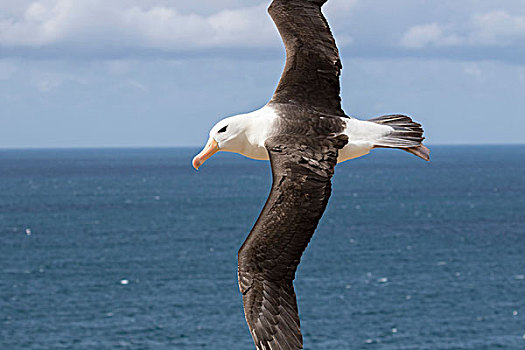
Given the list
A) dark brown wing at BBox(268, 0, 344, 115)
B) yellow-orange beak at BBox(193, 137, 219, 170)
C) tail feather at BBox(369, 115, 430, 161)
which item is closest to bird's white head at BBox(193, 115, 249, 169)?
yellow-orange beak at BBox(193, 137, 219, 170)

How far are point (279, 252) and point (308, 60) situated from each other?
10.8ft

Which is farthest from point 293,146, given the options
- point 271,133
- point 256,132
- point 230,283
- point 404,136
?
point 230,283

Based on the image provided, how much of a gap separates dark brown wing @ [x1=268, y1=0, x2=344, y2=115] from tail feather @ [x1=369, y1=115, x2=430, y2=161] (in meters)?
0.74

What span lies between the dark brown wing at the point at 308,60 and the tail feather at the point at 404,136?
740 mm

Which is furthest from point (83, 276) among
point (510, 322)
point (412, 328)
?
point (510, 322)

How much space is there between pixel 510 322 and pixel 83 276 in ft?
200

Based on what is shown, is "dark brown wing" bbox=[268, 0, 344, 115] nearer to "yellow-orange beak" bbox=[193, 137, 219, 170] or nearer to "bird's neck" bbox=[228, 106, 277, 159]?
"bird's neck" bbox=[228, 106, 277, 159]

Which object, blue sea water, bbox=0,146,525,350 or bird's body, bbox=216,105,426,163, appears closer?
bird's body, bbox=216,105,426,163

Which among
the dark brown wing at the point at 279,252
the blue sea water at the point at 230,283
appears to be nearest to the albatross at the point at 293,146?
the dark brown wing at the point at 279,252

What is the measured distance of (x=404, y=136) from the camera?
10.4 meters

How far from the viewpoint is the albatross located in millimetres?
8570

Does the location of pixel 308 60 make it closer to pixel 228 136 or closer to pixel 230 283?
pixel 228 136

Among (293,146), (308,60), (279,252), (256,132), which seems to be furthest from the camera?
(308,60)

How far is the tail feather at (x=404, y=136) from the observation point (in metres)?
10.1
